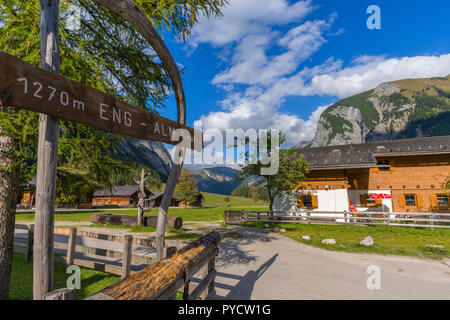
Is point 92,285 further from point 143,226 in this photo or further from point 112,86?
point 143,226

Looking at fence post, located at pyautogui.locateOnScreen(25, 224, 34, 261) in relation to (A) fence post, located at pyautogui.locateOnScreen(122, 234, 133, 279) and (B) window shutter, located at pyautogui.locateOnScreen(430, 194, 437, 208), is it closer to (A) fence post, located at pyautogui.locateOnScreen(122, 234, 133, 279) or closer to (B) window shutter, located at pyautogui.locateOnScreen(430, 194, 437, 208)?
(A) fence post, located at pyautogui.locateOnScreen(122, 234, 133, 279)

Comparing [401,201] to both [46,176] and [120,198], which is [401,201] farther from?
[120,198]

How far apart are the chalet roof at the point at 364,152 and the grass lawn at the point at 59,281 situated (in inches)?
737

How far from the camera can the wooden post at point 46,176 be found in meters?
2.09

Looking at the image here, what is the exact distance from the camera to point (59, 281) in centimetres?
532

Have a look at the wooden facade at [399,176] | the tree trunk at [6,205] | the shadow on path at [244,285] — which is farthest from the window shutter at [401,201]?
the tree trunk at [6,205]

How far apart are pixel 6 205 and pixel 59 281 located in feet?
8.07

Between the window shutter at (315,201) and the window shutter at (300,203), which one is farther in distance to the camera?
the window shutter at (300,203)

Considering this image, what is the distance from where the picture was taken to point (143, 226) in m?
15.5

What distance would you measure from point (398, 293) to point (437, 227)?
13.6 metres

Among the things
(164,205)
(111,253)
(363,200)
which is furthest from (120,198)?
(164,205)

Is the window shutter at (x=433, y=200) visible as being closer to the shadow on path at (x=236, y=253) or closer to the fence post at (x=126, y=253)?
the shadow on path at (x=236, y=253)

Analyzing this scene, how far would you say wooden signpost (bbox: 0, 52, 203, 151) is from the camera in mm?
1698

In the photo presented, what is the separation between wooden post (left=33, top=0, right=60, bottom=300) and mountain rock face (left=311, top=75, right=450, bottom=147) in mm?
179169
